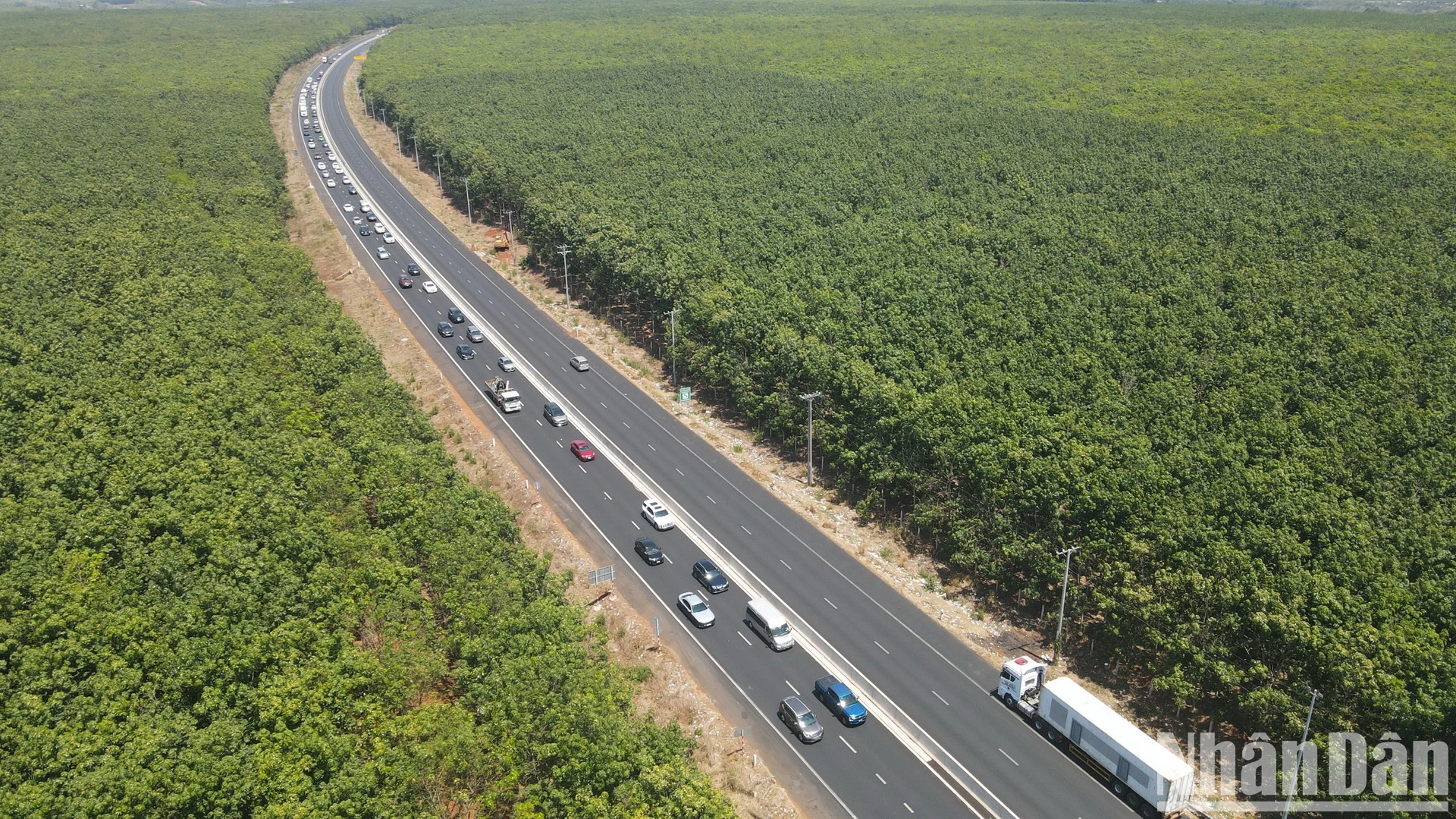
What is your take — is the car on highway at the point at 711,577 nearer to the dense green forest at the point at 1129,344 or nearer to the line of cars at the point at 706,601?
the line of cars at the point at 706,601

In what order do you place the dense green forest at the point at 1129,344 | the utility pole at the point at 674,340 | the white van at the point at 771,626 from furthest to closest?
the utility pole at the point at 674,340 < the white van at the point at 771,626 < the dense green forest at the point at 1129,344

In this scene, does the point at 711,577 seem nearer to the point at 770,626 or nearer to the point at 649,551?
the point at 649,551

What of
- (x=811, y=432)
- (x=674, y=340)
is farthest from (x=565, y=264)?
(x=811, y=432)

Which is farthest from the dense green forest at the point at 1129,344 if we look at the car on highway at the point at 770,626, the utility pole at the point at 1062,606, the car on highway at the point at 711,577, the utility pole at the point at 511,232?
the car on highway at the point at 711,577

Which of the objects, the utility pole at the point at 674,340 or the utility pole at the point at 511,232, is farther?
the utility pole at the point at 511,232

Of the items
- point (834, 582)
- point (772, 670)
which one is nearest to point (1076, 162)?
point (834, 582)

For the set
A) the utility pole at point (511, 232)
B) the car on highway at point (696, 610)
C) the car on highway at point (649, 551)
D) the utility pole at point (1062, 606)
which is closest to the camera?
the utility pole at point (1062, 606)

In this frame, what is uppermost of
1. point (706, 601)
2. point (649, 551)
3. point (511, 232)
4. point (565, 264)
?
point (565, 264)
